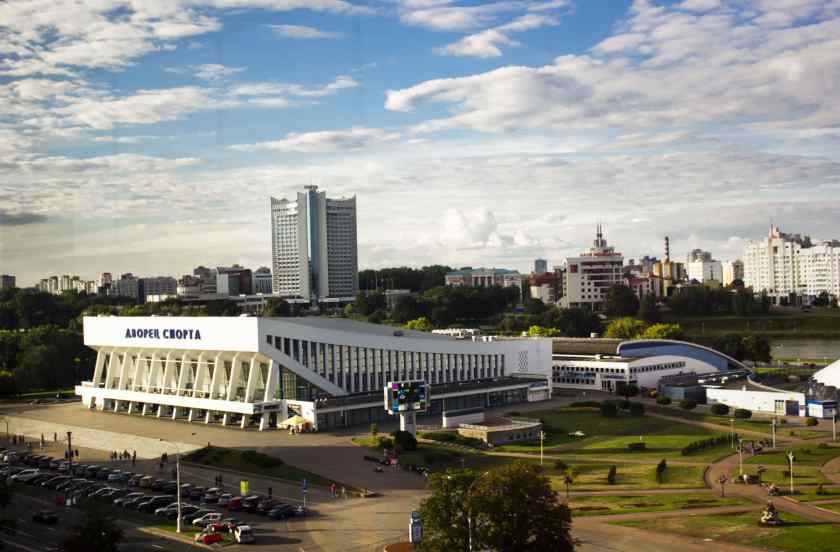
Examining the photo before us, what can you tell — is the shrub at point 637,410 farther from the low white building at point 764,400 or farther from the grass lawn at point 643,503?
the grass lawn at point 643,503

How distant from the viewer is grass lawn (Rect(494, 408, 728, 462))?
58812 millimetres

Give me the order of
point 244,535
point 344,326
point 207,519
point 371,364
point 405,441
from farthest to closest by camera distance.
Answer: point 344,326 → point 371,364 → point 405,441 → point 207,519 → point 244,535

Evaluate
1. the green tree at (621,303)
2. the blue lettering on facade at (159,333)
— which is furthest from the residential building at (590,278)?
the blue lettering on facade at (159,333)

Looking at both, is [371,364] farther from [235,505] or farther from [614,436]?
[235,505]

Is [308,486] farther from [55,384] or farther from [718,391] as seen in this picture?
[55,384]

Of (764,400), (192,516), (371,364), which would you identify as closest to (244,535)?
(192,516)

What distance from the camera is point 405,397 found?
208 ft

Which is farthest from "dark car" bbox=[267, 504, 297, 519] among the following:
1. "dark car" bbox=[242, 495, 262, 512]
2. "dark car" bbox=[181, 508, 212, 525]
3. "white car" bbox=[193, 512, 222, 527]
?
"dark car" bbox=[181, 508, 212, 525]

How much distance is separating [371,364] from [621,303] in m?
95.9

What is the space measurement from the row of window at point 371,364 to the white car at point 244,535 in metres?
32.6

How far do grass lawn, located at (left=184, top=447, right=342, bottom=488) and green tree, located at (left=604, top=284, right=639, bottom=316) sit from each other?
115m

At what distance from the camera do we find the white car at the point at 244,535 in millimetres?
Answer: 39969

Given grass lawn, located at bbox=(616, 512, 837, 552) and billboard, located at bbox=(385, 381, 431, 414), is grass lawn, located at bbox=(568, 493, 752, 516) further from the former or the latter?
billboard, located at bbox=(385, 381, 431, 414)

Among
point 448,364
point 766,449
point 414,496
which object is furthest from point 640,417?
point 414,496
